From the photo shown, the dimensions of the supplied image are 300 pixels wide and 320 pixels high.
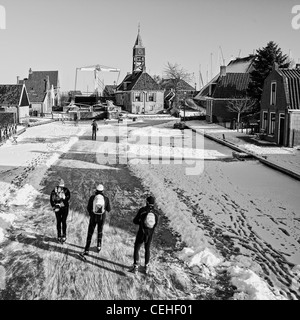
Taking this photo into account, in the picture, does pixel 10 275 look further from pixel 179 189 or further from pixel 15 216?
pixel 179 189

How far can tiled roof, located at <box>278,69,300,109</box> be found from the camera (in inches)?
963

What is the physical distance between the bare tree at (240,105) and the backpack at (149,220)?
1248 inches

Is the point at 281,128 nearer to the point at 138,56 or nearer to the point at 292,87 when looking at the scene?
the point at 292,87

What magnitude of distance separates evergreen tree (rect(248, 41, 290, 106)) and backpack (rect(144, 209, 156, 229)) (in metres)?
32.5

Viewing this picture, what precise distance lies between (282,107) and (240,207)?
15.5 meters

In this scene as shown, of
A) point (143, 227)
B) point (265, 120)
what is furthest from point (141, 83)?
point (143, 227)

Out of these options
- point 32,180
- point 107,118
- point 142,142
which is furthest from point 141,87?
point 32,180

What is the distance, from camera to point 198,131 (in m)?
35.2

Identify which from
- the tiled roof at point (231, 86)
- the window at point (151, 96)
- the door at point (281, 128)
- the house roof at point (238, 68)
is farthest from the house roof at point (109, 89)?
the door at point (281, 128)

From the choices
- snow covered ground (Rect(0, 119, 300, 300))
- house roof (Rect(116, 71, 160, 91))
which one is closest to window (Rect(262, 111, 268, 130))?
snow covered ground (Rect(0, 119, 300, 300))

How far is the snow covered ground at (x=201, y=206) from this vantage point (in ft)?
25.4

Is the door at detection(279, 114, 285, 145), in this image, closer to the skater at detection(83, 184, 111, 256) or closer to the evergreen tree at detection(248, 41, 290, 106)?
the evergreen tree at detection(248, 41, 290, 106)

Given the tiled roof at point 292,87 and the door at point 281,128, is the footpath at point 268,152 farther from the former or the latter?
the tiled roof at point 292,87
